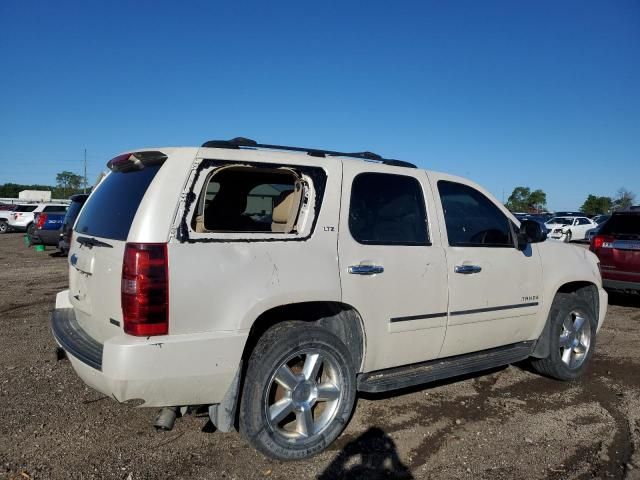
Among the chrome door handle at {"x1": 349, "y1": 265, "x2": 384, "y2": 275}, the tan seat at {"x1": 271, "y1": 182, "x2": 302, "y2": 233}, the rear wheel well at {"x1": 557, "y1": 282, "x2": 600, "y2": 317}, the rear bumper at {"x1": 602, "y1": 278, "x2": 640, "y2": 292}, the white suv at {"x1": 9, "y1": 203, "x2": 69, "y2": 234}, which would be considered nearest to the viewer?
the chrome door handle at {"x1": 349, "y1": 265, "x2": 384, "y2": 275}

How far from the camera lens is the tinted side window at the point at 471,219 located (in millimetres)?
4246

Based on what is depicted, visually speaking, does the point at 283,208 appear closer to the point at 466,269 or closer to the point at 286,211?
the point at 286,211

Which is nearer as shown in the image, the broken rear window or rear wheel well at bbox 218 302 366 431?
rear wheel well at bbox 218 302 366 431

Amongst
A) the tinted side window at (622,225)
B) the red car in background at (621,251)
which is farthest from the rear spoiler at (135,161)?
the tinted side window at (622,225)

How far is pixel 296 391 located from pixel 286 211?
4.12 feet

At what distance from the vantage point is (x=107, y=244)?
3201mm

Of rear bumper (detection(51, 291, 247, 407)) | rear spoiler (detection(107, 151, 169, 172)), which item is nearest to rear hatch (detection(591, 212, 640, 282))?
rear bumper (detection(51, 291, 247, 407))

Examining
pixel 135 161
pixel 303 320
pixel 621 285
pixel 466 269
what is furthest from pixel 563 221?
pixel 135 161

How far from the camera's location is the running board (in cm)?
376

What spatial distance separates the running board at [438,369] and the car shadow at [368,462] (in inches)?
13.6

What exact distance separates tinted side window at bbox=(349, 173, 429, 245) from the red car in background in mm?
5641

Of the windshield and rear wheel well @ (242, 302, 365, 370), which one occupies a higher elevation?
the windshield

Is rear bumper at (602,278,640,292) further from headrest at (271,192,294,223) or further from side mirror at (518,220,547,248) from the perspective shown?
headrest at (271,192,294,223)

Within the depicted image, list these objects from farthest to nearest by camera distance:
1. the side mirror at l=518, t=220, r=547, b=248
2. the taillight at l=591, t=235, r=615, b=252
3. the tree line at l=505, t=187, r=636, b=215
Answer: the tree line at l=505, t=187, r=636, b=215 < the taillight at l=591, t=235, r=615, b=252 < the side mirror at l=518, t=220, r=547, b=248
